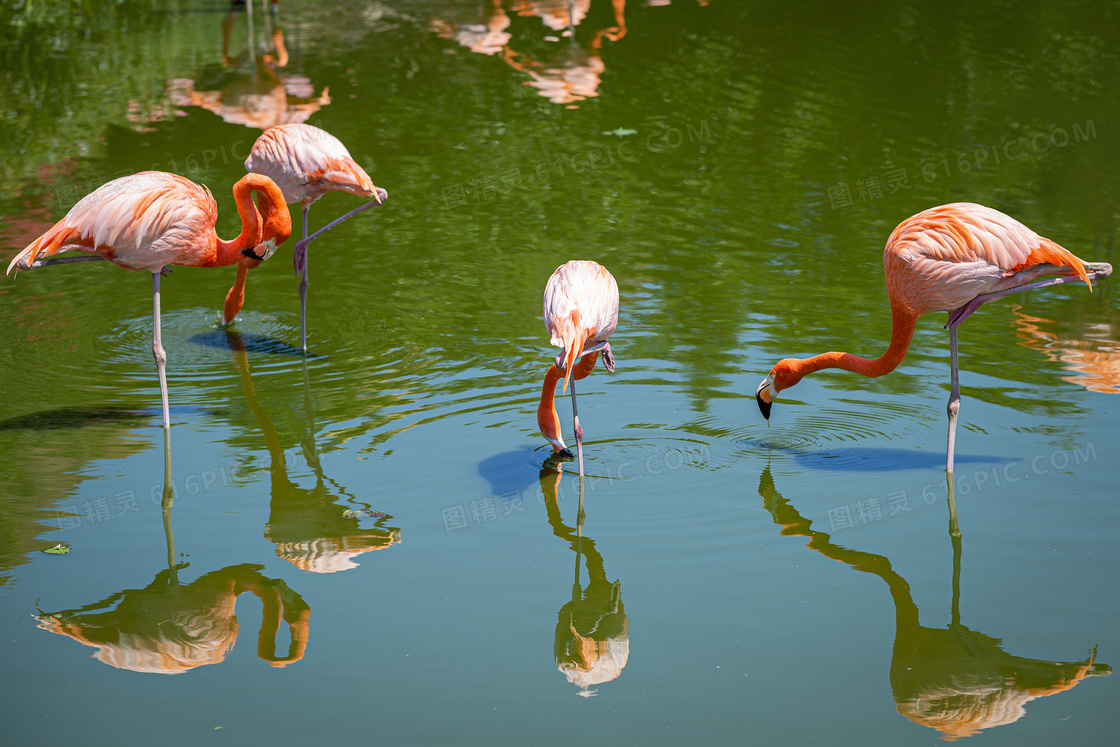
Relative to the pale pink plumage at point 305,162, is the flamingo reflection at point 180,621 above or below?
below

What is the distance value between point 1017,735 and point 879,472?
77.8 inches

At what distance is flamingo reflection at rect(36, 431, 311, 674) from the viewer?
4090mm

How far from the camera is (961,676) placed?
390 cm

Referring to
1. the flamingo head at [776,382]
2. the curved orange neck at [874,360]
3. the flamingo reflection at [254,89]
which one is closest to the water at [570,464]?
the flamingo reflection at [254,89]

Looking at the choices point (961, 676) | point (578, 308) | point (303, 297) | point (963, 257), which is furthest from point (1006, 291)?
point (303, 297)

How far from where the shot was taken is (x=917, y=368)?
259 inches

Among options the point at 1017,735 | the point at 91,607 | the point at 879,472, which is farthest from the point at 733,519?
the point at 91,607

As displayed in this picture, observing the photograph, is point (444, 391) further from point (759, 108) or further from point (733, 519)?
point (759, 108)

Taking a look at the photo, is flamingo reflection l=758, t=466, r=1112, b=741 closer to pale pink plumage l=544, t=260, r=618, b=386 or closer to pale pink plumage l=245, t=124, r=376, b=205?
pale pink plumage l=544, t=260, r=618, b=386

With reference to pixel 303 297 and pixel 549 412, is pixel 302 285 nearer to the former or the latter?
pixel 303 297

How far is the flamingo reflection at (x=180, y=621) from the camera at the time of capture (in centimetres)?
409

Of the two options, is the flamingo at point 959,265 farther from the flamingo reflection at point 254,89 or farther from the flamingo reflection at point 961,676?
the flamingo reflection at point 254,89

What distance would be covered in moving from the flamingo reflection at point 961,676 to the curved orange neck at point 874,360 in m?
1.38

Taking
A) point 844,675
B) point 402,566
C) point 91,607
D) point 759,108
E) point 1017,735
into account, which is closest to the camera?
point 1017,735
